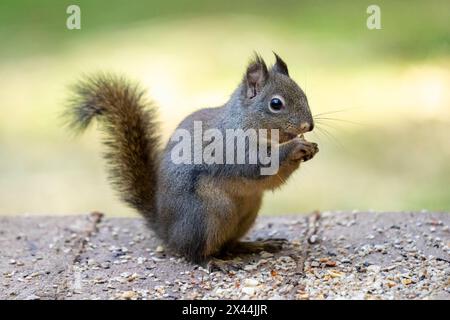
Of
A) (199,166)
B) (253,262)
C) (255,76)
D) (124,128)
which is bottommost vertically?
(253,262)

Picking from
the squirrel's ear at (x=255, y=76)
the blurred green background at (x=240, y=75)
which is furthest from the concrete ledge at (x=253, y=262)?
the blurred green background at (x=240, y=75)

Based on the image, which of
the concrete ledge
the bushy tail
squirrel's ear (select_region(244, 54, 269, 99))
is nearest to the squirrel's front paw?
squirrel's ear (select_region(244, 54, 269, 99))

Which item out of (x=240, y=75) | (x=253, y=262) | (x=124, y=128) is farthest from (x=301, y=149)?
(x=240, y=75)

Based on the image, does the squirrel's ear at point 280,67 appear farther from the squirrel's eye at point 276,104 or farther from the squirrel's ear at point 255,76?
the squirrel's eye at point 276,104

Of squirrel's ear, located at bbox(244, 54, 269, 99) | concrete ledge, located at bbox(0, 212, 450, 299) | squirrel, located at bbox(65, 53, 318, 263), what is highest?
squirrel's ear, located at bbox(244, 54, 269, 99)

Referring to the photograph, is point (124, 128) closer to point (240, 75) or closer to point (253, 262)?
point (253, 262)

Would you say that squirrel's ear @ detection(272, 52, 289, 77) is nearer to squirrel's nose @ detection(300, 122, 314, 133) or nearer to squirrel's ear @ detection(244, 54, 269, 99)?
squirrel's ear @ detection(244, 54, 269, 99)

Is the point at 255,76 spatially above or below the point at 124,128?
above
